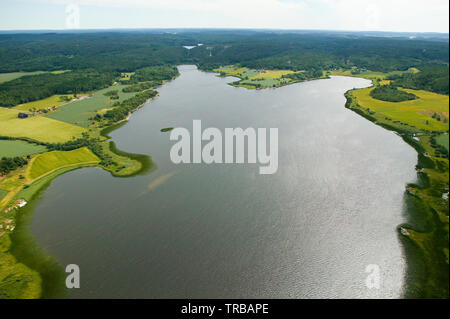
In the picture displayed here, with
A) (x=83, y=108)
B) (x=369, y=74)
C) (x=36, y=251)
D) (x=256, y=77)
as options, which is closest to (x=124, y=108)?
(x=83, y=108)

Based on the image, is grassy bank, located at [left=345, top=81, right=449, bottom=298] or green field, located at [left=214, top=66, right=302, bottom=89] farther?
green field, located at [left=214, top=66, right=302, bottom=89]

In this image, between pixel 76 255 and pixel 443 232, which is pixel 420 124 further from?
pixel 76 255

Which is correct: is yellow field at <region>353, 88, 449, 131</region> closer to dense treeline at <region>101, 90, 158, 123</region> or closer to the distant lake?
the distant lake

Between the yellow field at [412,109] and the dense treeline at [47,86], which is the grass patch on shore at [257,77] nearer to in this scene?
the yellow field at [412,109]

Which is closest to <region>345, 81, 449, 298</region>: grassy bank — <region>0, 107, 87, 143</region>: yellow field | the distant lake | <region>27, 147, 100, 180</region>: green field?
the distant lake

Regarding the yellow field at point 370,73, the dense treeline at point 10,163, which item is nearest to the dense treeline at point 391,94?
the yellow field at point 370,73

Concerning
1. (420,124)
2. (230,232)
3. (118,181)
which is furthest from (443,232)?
(118,181)
